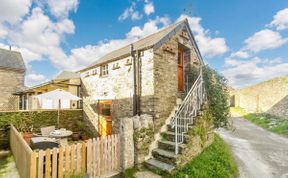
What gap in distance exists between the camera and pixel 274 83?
17.7 m

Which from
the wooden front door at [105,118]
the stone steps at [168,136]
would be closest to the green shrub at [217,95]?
the stone steps at [168,136]

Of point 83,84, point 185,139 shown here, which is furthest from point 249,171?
point 83,84

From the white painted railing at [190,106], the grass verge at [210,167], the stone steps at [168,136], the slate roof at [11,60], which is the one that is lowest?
the grass verge at [210,167]

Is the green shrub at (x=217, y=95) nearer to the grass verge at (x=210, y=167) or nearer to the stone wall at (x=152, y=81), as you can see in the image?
the stone wall at (x=152, y=81)

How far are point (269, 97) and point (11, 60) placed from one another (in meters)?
35.6

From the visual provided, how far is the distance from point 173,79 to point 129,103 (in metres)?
2.55

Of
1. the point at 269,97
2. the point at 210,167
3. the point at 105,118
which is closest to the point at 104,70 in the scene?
the point at 105,118

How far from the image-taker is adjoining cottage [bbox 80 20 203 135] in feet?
23.1

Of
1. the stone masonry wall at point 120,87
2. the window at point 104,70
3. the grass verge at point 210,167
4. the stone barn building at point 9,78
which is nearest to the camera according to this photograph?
the grass verge at point 210,167

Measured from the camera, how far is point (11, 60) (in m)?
24.1

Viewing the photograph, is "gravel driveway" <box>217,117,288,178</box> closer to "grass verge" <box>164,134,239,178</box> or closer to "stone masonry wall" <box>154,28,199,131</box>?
"grass verge" <box>164,134,239,178</box>

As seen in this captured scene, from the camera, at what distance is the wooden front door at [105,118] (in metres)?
9.55

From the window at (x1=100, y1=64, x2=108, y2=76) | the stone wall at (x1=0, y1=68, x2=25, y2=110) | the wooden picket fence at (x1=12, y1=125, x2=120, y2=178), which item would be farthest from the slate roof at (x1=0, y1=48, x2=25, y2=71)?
the wooden picket fence at (x1=12, y1=125, x2=120, y2=178)

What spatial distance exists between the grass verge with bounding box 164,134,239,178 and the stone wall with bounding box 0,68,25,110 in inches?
1029
